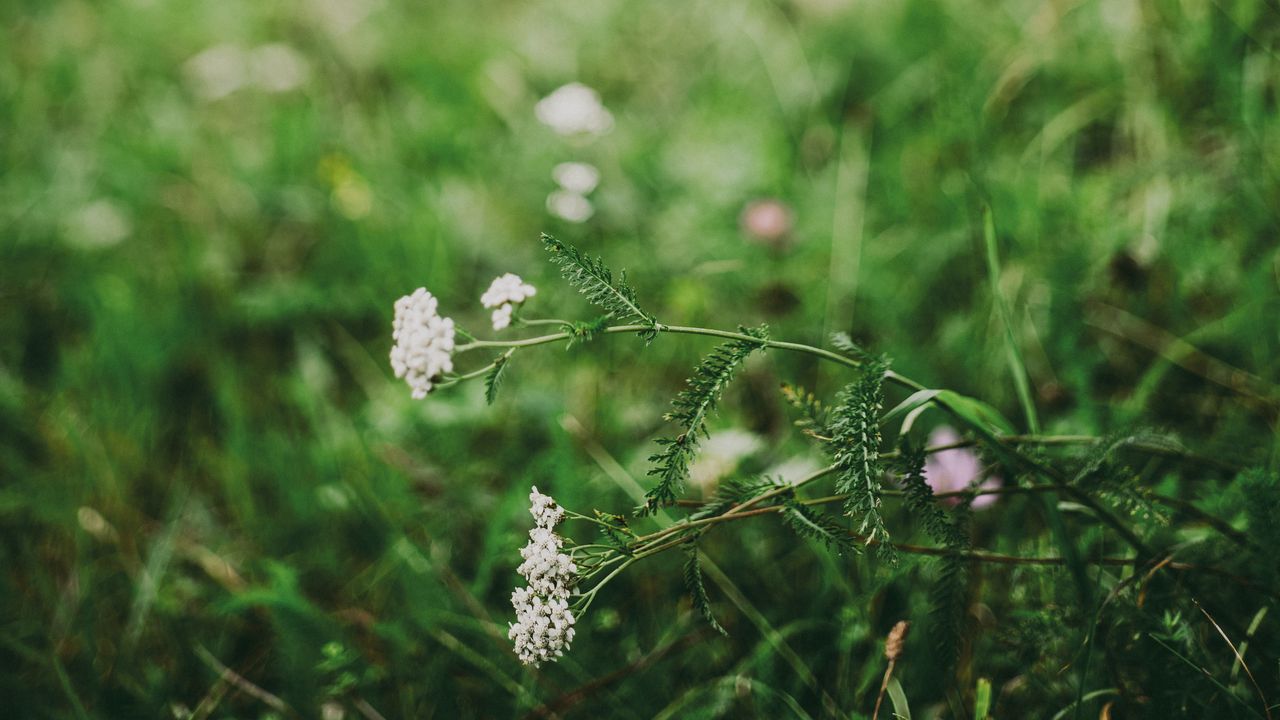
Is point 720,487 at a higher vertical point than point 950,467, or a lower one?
higher

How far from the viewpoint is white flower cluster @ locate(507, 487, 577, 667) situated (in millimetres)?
872

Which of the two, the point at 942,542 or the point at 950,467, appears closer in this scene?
the point at 942,542

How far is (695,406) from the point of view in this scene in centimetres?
90

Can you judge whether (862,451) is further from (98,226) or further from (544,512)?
(98,226)

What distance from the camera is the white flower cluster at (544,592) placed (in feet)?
2.86

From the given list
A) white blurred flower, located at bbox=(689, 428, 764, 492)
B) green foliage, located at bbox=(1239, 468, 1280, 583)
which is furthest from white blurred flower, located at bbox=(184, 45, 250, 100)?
green foliage, located at bbox=(1239, 468, 1280, 583)

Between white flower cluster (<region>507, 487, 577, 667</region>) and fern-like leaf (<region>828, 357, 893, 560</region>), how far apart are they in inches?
12.6

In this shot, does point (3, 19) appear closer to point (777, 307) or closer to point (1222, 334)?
point (777, 307)

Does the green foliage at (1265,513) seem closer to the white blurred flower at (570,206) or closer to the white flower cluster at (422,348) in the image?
the white flower cluster at (422,348)

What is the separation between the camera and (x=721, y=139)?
7.82ft

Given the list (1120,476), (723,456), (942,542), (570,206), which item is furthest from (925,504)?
(570,206)

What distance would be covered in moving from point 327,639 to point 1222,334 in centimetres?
184

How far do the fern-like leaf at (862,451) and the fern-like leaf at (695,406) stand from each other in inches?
5.1

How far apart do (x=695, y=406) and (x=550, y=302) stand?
1.09 m
